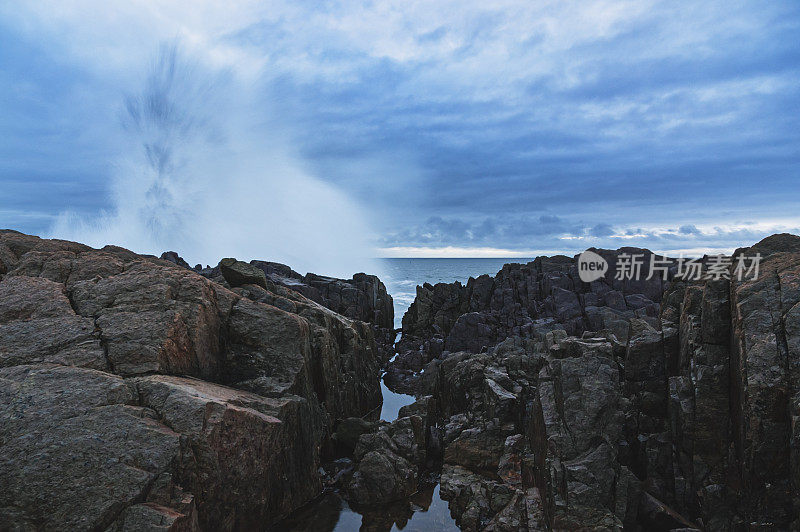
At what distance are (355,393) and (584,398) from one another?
18.3 m

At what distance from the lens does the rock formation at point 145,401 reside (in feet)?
38.6

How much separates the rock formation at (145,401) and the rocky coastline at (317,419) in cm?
6

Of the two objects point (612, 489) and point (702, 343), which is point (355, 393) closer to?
point (612, 489)

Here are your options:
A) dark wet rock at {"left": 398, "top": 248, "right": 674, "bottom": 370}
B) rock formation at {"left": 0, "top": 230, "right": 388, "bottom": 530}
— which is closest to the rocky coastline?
rock formation at {"left": 0, "top": 230, "right": 388, "bottom": 530}

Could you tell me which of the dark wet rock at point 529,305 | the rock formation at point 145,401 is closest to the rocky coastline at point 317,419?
the rock formation at point 145,401

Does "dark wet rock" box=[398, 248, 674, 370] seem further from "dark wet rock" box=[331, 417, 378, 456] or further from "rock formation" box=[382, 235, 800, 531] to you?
"dark wet rock" box=[331, 417, 378, 456]

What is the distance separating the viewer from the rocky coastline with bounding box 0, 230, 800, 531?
12.1m

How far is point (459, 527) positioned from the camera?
61.0 ft

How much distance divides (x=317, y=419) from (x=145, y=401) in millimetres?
9956

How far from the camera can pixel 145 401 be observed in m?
14.2

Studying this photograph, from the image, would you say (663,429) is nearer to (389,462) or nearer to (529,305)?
(389,462)

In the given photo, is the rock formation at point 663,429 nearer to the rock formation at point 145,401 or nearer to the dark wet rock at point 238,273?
the rock formation at point 145,401

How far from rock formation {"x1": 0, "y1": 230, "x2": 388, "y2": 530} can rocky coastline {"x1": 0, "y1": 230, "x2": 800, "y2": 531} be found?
6 centimetres

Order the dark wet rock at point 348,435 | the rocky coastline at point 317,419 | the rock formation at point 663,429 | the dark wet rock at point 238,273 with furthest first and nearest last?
the dark wet rock at point 238,273
the dark wet rock at point 348,435
the rock formation at point 663,429
the rocky coastline at point 317,419
